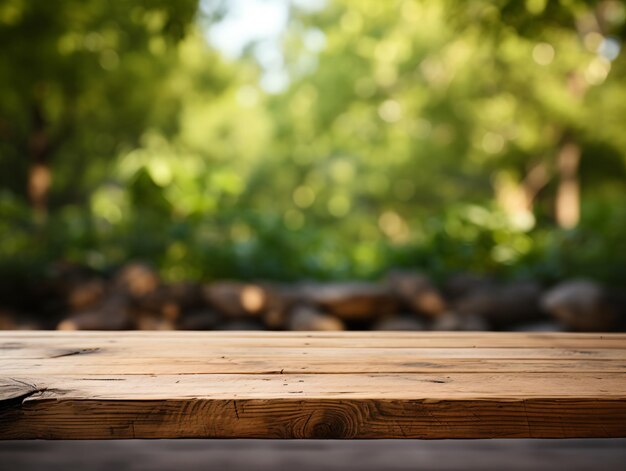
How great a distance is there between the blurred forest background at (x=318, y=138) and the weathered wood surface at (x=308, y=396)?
2414 millimetres

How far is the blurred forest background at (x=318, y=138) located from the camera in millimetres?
5801

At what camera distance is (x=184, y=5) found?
336cm

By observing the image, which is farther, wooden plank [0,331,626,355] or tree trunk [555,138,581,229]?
tree trunk [555,138,581,229]

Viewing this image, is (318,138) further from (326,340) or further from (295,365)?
(295,365)

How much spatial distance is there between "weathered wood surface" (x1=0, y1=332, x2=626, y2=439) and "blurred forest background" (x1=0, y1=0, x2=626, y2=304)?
241cm

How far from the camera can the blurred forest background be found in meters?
5.80

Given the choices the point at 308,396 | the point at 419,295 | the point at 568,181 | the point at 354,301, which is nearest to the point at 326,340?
the point at 308,396

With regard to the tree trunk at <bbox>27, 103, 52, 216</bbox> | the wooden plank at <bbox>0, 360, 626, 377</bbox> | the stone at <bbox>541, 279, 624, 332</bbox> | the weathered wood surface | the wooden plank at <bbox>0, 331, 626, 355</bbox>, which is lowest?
the weathered wood surface

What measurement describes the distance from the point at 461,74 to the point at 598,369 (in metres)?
9.25

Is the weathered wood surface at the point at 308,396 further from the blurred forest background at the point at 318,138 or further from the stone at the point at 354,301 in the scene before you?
the stone at the point at 354,301

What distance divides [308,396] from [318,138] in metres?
12.1

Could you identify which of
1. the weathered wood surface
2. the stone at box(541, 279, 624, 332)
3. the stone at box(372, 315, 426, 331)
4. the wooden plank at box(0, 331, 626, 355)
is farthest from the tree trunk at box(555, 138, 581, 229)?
the weathered wood surface

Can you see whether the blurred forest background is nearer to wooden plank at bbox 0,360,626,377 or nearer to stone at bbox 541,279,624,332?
stone at bbox 541,279,624,332

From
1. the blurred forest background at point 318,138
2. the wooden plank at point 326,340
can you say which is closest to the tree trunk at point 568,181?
the blurred forest background at point 318,138
